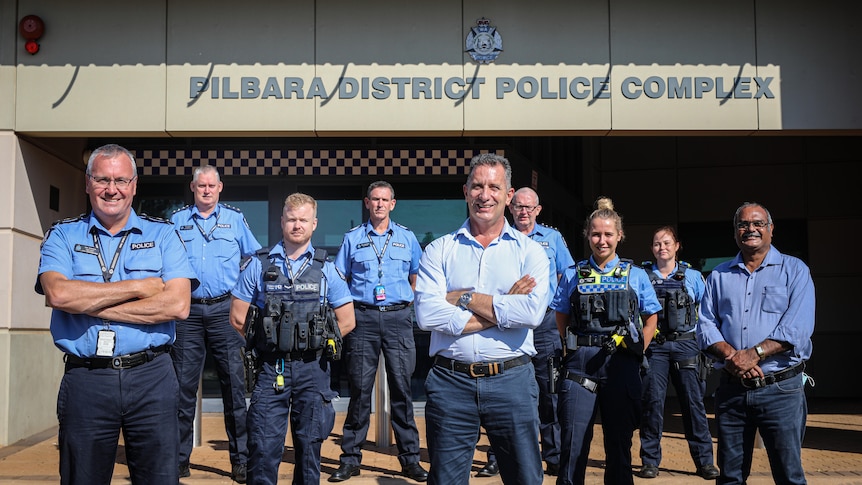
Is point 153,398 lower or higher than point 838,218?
Answer: lower

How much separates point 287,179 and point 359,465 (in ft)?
15.0

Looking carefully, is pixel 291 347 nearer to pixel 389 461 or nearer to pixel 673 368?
pixel 389 461

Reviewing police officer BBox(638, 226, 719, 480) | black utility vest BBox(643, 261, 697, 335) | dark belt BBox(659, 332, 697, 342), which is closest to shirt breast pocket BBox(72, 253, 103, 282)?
police officer BBox(638, 226, 719, 480)

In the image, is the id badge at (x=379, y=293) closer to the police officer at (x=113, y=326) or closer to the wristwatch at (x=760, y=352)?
the police officer at (x=113, y=326)

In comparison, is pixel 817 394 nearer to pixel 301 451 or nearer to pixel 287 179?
pixel 287 179

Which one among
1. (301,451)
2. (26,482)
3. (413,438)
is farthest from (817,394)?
(26,482)

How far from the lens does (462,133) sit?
9.31 m

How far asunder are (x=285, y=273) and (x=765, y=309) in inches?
125

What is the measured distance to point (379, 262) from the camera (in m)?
7.88

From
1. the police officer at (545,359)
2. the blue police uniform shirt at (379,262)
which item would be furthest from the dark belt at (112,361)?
the police officer at (545,359)

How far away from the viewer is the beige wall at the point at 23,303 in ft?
29.0

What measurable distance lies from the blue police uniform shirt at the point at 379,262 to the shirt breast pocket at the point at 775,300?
10.4 ft

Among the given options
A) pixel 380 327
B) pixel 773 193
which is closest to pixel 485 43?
pixel 380 327

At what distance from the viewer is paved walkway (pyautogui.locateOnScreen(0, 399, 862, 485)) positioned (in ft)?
23.8
